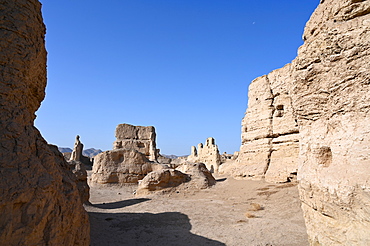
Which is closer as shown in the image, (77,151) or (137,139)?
(137,139)

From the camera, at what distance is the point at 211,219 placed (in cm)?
744

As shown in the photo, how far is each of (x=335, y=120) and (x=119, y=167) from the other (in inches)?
554

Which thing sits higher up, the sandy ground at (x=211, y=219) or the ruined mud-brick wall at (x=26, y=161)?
the ruined mud-brick wall at (x=26, y=161)

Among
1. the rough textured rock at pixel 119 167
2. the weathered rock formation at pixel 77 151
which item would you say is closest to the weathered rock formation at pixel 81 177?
the rough textured rock at pixel 119 167

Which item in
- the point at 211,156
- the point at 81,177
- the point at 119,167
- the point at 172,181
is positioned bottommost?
the point at 172,181

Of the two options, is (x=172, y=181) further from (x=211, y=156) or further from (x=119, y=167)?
(x=211, y=156)

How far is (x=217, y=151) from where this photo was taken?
27641 millimetres

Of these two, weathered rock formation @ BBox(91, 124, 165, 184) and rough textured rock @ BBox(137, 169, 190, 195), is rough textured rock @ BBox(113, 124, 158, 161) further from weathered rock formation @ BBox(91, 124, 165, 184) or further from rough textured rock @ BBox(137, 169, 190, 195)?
rough textured rock @ BBox(137, 169, 190, 195)

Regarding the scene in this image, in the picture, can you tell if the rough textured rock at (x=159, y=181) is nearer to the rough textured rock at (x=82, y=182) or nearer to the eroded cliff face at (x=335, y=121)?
the rough textured rock at (x=82, y=182)

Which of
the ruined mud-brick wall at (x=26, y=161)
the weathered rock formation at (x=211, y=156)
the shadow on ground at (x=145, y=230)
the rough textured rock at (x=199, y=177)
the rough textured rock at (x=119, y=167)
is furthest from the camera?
the weathered rock formation at (x=211, y=156)

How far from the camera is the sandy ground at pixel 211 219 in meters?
5.61

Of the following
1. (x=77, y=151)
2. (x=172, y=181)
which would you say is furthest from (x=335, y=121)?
(x=77, y=151)

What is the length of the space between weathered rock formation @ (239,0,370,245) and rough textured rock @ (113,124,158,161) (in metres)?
17.7

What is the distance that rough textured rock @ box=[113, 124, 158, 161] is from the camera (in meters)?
20.7
